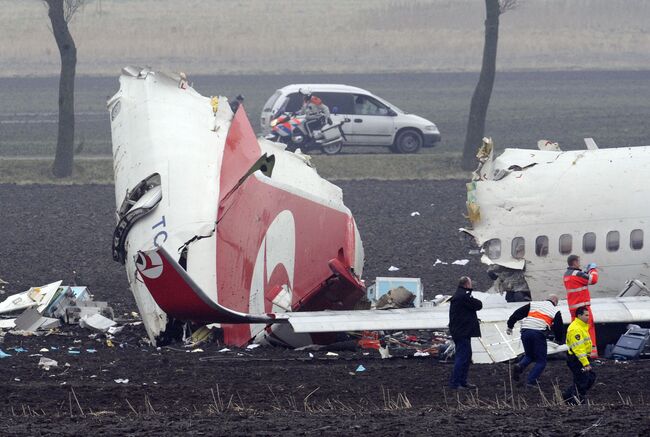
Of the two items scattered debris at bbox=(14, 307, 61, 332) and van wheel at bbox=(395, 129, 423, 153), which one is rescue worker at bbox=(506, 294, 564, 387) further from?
van wheel at bbox=(395, 129, 423, 153)

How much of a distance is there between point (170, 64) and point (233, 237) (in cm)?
5277

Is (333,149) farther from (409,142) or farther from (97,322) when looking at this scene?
(97,322)

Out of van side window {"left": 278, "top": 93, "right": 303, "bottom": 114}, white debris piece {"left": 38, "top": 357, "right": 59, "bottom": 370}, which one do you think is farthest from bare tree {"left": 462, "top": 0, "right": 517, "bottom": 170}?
white debris piece {"left": 38, "top": 357, "right": 59, "bottom": 370}

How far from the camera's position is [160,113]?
2653cm

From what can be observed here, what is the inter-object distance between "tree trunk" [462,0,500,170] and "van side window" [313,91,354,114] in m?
5.36

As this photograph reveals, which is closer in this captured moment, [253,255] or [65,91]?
[253,255]

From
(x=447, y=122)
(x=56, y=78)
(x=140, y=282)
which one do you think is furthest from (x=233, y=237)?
(x=56, y=78)

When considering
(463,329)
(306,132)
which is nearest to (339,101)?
(306,132)

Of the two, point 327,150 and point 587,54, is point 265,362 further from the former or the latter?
point 587,54

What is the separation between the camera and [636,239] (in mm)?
21297

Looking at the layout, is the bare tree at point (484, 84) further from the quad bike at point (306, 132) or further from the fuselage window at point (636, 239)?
the fuselage window at point (636, 239)

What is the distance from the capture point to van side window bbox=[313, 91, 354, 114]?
43.7 m

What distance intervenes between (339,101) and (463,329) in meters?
27.0

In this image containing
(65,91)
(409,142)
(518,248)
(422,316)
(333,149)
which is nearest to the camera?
(422,316)
